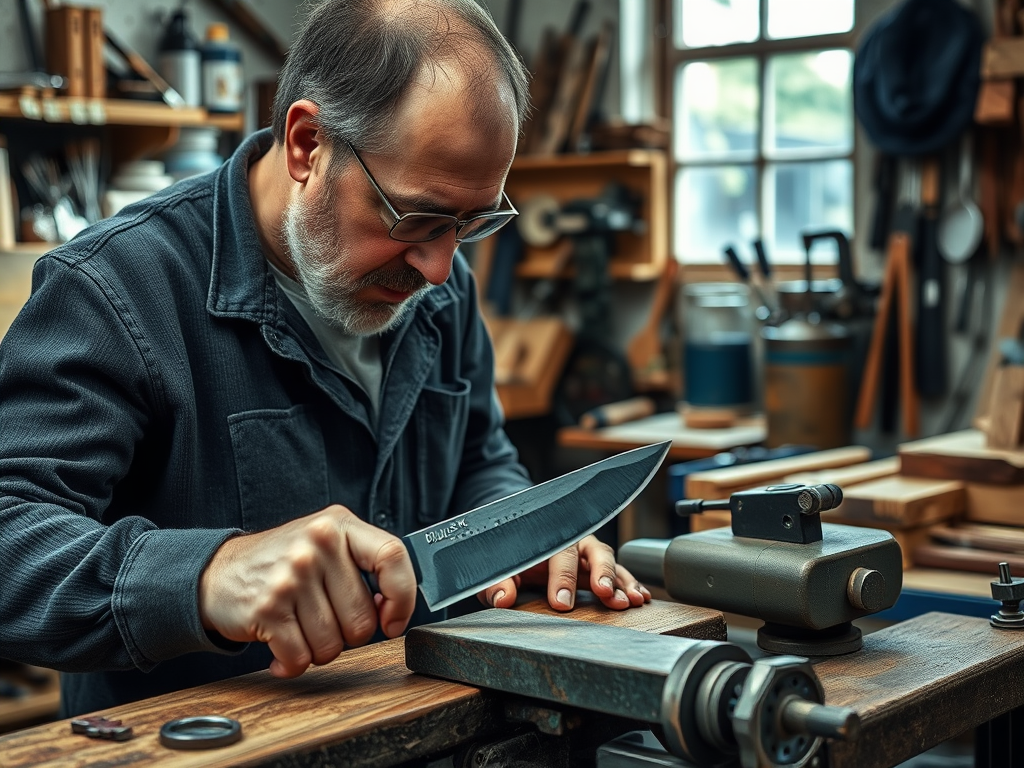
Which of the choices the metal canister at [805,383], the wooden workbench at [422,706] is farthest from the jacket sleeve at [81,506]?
the metal canister at [805,383]

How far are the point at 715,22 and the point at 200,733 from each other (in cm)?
418

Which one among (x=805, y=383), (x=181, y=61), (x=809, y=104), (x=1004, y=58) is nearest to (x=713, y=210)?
(x=809, y=104)

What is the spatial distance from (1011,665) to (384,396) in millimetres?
848

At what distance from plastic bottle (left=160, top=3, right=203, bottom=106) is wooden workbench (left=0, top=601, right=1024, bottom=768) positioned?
3463mm

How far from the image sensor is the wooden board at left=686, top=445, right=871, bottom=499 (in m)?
2.27

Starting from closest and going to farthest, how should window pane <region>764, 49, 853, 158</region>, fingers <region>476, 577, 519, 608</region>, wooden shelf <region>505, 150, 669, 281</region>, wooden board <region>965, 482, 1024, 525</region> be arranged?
fingers <region>476, 577, 519, 608</region>
wooden board <region>965, 482, 1024, 525</region>
window pane <region>764, 49, 853, 158</region>
wooden shelf <region>505, 150, 669, 281</region>

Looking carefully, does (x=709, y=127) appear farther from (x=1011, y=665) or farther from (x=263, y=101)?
(x=1011, y=665)

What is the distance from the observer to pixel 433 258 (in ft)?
4.86

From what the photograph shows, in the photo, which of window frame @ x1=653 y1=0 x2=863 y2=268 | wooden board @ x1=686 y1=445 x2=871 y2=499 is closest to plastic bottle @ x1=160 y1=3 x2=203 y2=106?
window frame @ x1=653 y1=0 x2=863 y2=268

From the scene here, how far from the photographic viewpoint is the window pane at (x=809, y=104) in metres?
4.47

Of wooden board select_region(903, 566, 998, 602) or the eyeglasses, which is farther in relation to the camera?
wooden board select_region(903, 566, 998, 602)

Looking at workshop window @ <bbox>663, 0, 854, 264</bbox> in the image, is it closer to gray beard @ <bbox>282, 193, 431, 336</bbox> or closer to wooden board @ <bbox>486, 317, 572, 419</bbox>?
wooden board @ <bbox>486, 317, 572, 419</bbox>

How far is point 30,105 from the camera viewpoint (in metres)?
3.72

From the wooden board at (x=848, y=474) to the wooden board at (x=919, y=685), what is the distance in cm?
85
